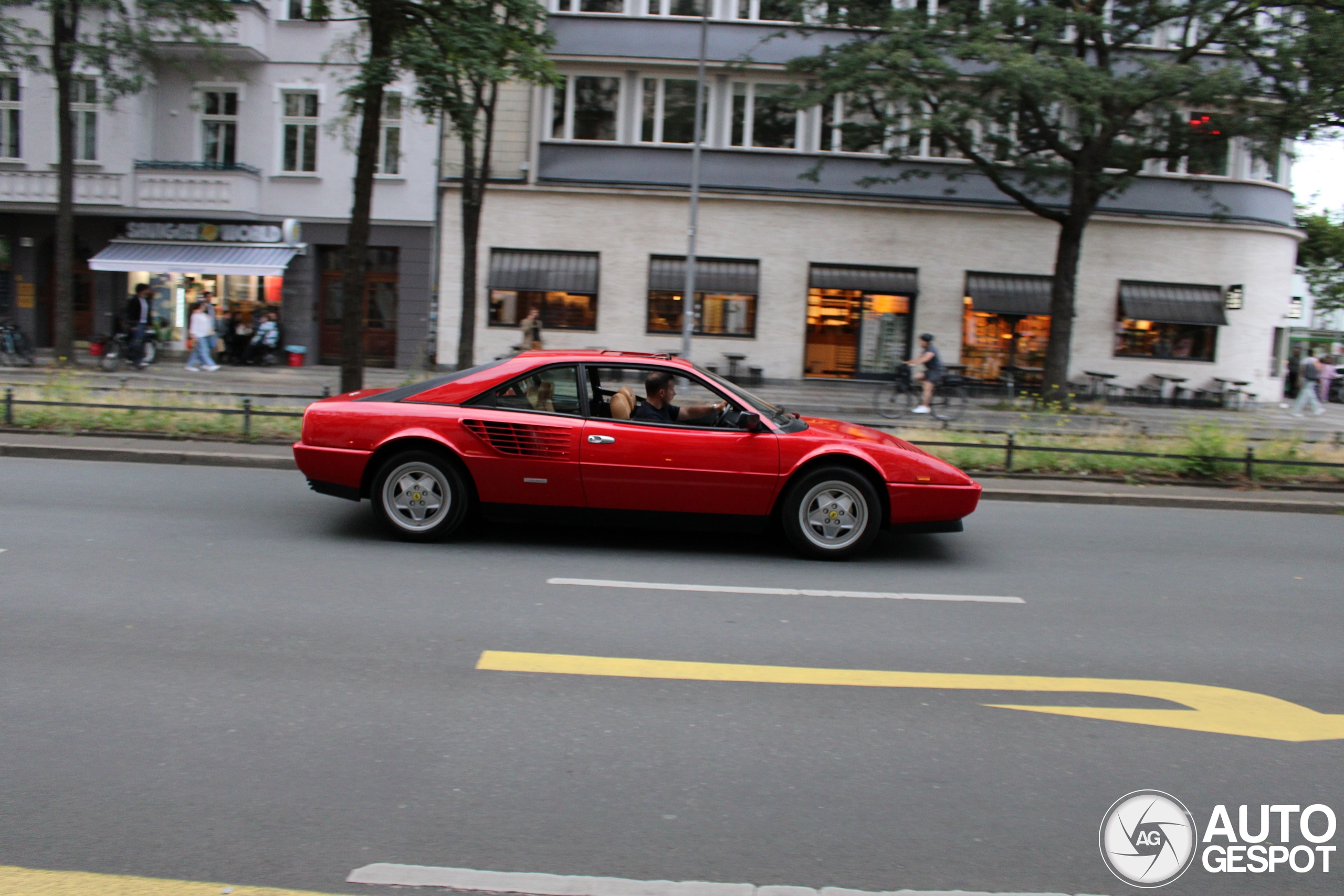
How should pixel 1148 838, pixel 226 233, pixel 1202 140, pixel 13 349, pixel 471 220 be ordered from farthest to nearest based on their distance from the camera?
pixel 226 233 → pixel 13 349 → pixel 471 220 → pixel 1202 140 → pixel 1148 838

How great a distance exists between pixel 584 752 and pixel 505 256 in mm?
25135

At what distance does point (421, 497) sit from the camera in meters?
7.36

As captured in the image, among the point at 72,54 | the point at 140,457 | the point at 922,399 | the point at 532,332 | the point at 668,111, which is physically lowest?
the point at 140,457

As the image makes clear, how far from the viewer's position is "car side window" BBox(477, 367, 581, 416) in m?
7.41

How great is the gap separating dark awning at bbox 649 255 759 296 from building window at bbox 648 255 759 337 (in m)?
0.01

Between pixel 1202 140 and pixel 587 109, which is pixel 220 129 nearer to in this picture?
pixel 587 109

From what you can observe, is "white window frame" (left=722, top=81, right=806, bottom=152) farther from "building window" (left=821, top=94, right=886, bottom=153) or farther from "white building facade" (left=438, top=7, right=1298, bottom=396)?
"building window" (left=821, top=94, right=886, bottom=153)

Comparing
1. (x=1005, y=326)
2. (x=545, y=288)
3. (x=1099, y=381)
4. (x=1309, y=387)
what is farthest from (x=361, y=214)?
(x=1309, y=387)

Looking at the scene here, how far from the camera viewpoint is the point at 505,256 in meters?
27.8

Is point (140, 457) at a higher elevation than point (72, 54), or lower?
lower

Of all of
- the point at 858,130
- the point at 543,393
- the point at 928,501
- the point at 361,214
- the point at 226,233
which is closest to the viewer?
the point at 928,501

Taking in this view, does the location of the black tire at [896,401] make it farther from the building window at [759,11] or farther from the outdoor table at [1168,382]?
the outdoor table at [1168,382]

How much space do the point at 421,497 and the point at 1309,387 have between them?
91.7ft

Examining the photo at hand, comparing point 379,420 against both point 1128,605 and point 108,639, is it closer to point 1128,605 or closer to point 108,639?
point 108,639
